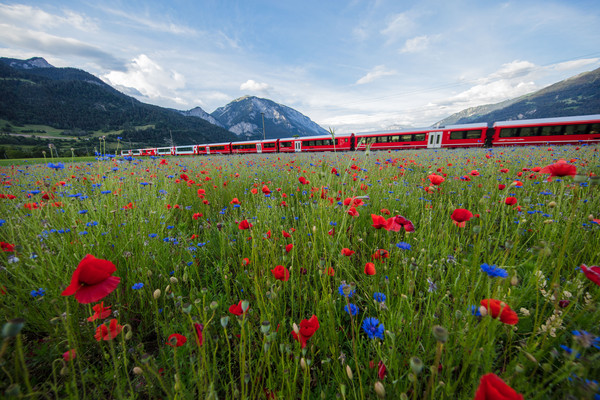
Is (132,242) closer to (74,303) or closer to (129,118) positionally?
(74,303)

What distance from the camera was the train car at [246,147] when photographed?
1061 inches

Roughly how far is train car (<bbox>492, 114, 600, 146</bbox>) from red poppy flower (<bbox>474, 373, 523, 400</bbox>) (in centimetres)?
1956

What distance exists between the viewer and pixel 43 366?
3.53 feet

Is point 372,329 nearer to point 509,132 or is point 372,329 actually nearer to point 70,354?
point 70,354

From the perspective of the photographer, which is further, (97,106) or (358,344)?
(97,106)

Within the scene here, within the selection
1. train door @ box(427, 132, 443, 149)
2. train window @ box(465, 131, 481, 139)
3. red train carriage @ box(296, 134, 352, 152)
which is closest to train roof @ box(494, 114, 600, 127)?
train window @ box(465, 131, 481, 139)

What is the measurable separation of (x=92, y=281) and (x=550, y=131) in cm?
2284

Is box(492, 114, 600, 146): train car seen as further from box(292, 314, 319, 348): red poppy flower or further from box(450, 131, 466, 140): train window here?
box(292, 314, 319, 348): red poppy flower

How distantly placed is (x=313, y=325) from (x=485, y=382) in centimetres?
53

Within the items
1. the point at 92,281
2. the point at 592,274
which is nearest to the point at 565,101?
the point at 592,274

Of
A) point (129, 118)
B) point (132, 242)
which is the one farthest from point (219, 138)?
point (132, 242)

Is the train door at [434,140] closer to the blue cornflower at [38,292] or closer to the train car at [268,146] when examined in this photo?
the train car at [268,146]

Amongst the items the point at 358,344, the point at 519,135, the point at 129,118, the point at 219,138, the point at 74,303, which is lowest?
the point at 358,344

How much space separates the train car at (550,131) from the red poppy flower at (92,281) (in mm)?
20138
